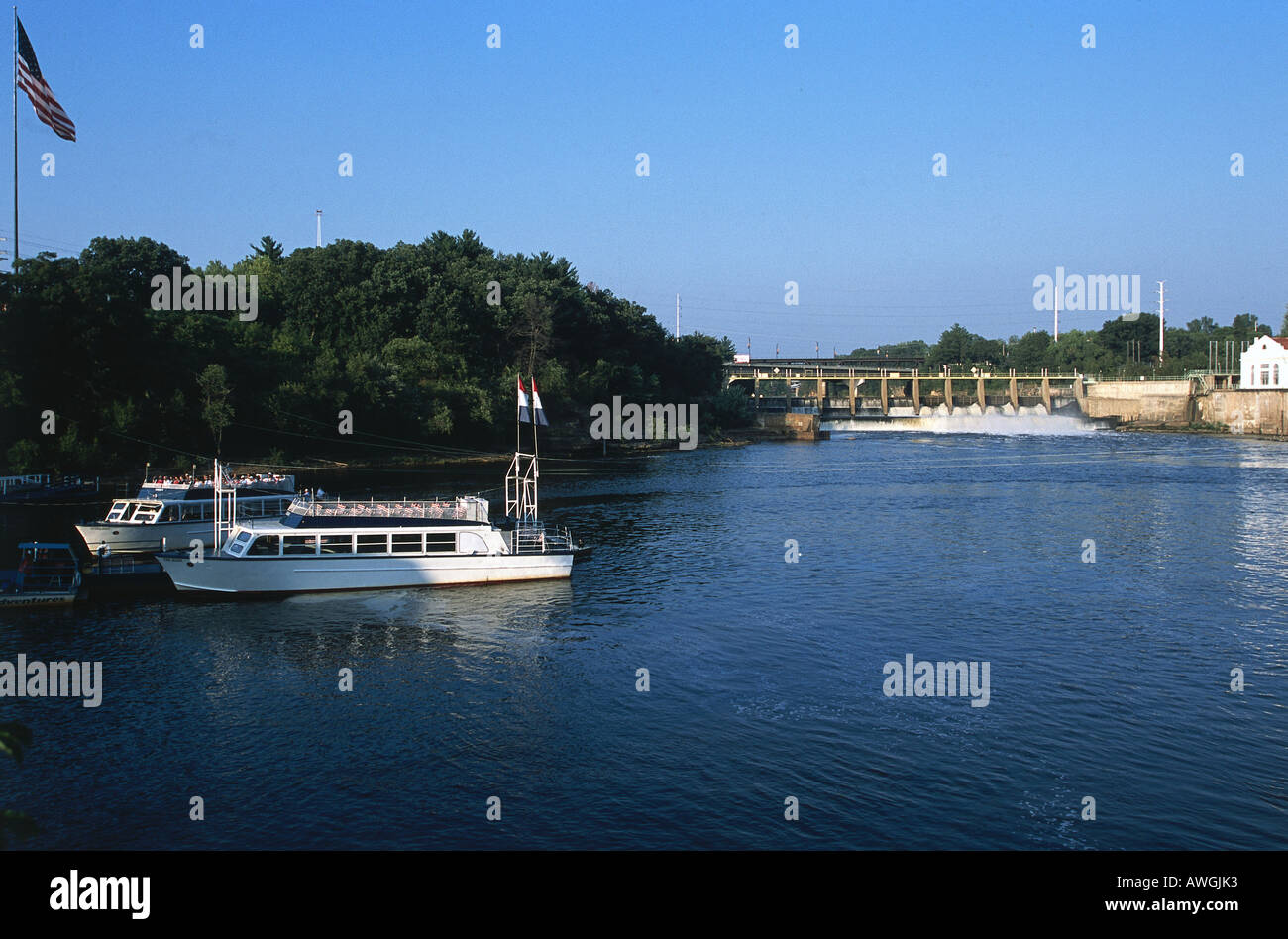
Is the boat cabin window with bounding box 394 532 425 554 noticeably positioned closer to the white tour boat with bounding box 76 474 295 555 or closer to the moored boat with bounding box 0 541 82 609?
the white tour boat with bounding box 76 474 295 555

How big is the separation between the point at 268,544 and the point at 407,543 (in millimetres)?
6483

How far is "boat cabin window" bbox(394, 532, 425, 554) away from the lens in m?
48.1

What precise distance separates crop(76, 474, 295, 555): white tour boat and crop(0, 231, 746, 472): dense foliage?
33.5 metres

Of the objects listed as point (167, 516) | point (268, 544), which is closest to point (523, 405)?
point (268, 544)

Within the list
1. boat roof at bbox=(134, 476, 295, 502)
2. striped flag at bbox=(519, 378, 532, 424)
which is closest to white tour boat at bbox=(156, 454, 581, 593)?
striped flag at bbox=(519, 378, 532, 424)

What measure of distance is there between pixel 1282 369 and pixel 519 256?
132882 mm

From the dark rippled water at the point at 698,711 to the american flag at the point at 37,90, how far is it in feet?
77.4

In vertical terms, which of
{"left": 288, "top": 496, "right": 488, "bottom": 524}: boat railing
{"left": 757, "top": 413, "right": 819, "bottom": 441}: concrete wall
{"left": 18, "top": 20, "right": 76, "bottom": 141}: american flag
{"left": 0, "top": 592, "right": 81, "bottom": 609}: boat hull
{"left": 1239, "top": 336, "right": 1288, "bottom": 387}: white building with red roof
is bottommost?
{"left": 0, "top": 592, "right": 81, "bottom": 609}: boat hull

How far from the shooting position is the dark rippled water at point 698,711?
23.3 metres

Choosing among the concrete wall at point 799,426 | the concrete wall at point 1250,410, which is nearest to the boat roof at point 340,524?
the concrete wall at point 799,426

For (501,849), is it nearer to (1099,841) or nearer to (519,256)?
(1099,841)

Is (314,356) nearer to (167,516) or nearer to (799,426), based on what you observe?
(167,516)
